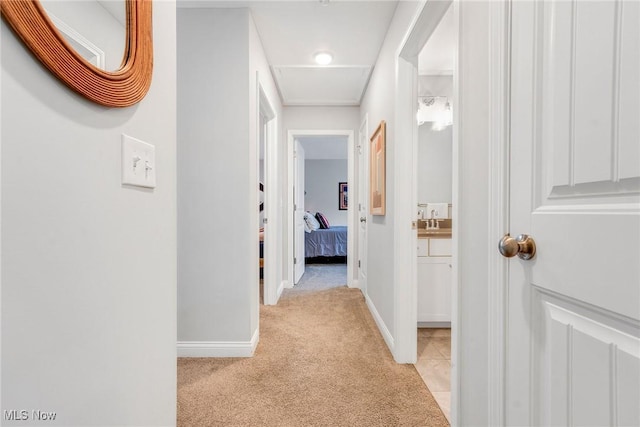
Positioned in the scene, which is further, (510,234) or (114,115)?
(510,234)

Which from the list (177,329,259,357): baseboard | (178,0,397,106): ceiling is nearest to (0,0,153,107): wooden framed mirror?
(178,0,397,106): ceiling

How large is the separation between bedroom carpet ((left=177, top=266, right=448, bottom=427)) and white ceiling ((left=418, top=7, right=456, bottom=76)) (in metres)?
2.40

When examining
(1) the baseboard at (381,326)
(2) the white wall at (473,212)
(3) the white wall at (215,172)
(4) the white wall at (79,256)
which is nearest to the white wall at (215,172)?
(3) the white wall at (215,172)

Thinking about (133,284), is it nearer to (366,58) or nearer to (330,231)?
(366,58)

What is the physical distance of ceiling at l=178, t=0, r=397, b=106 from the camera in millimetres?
2088

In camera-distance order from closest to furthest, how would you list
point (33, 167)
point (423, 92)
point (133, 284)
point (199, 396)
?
point (33, 167), point (133, 284), point (199, 396), point (423, 92)

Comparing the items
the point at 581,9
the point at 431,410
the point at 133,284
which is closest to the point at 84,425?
the point at 133,284

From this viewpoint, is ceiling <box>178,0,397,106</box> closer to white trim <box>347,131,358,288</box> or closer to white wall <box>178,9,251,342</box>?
white wall <box>178,9,251,342</box>

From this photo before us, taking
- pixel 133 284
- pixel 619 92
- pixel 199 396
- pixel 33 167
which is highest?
pixel 619 92

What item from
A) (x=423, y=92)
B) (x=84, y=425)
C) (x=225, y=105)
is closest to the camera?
(x=84, y=425)

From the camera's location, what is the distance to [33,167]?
0.50m

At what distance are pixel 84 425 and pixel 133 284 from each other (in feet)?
0.96

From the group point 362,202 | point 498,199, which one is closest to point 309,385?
point 498,199

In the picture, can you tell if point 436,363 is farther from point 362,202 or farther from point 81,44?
point 81,44
